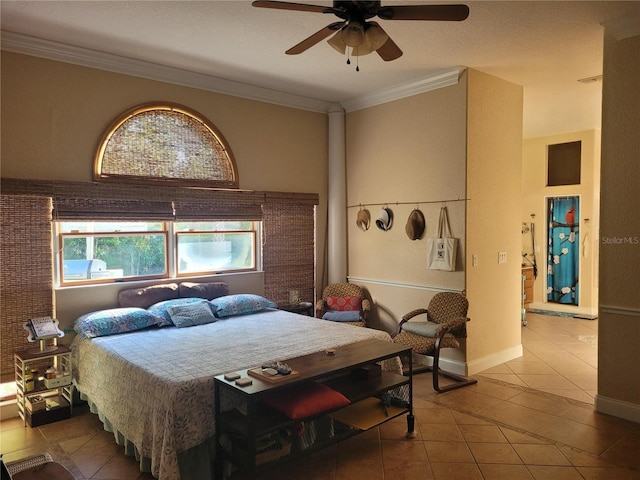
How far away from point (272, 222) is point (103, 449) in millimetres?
2817

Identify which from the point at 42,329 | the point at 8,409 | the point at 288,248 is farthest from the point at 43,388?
the point at 288,248

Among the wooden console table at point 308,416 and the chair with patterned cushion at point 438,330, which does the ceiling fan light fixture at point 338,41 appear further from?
the chair with patterned cushion at point 438,330

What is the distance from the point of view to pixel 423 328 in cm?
440

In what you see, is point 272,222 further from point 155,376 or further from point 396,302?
point 155,376

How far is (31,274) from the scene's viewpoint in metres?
3.76

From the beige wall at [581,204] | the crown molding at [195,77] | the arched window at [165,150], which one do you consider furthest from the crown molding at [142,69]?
the beige wall at [581,204]

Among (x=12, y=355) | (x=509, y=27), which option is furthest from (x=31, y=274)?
(x=509, y=27)

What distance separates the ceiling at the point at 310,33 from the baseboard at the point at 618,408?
285 cm

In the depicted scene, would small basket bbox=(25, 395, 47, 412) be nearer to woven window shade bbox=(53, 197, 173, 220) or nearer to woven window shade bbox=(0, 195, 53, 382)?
woven window shade bbox=(0, 195, 53, 382)

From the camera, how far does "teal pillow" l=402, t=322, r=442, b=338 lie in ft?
14.1

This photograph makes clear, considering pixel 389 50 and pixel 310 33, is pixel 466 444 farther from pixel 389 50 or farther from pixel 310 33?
pixel 310 33

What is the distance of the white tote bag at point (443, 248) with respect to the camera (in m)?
4.58

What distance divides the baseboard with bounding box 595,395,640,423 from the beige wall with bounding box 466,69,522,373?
117cm

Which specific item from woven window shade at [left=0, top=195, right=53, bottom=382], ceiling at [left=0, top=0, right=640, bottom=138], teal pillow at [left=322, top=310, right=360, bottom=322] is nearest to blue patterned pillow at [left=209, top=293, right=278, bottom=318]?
teal pillow at [left=322, top=310, right=360, bottom=322]
